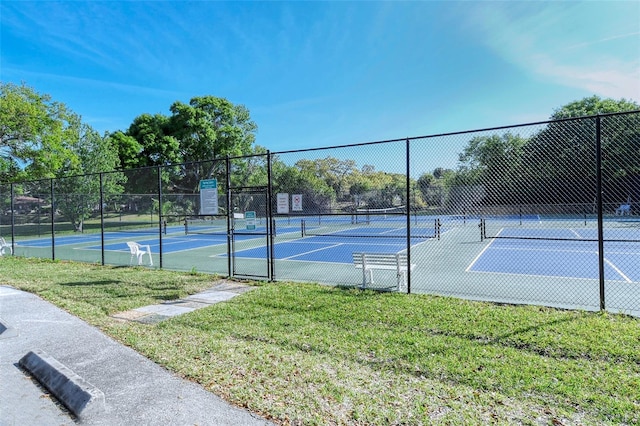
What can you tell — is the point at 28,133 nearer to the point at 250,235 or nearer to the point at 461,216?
the point at 250,235

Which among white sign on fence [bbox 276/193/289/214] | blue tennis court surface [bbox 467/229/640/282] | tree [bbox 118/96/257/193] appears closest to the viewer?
white sign on fence [bbox 276/193/289/214]

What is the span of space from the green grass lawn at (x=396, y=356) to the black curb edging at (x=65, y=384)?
0.81 meters

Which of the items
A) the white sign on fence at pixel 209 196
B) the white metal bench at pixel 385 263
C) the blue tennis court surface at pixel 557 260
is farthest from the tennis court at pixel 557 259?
the white sign on fence at pixel 209 196

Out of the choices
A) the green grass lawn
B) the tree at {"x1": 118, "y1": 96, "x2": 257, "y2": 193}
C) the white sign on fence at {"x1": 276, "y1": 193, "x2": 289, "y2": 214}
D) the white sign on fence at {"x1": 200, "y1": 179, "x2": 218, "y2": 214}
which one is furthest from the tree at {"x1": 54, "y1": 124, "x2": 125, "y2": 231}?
the green grass lawn

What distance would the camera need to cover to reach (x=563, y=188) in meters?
11.0

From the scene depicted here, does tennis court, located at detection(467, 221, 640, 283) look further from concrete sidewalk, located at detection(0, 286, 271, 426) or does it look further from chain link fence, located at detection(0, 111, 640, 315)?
concrete sidewalk, located at detection(0, 286, 271, 426)

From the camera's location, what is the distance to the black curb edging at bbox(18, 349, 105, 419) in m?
3.04

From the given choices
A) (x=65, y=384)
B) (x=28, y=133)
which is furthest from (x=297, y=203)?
(x=28, y=133)

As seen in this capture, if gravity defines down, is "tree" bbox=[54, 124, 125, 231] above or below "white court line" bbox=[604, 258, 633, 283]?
above

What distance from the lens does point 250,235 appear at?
11.4 metres

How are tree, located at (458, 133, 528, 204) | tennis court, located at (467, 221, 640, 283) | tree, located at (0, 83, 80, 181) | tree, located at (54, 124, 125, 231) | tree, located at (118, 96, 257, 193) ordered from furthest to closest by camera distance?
tree, located at (118, 96, 257, 193) → tree, located at (54, 124, 125, 231) → tree, located at (0, 83, 80, 181) → tree, located at (458, 133, 528, 204) → tennis court, located at (467, 221, 640, 283)

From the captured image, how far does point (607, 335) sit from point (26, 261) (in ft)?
50.2

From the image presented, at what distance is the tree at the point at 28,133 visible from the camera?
67.2 feet

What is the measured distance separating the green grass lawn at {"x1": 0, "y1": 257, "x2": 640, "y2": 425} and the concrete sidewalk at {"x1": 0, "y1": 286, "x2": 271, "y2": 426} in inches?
7.3
